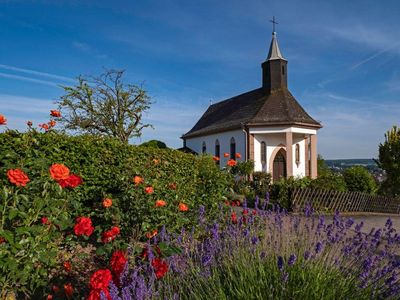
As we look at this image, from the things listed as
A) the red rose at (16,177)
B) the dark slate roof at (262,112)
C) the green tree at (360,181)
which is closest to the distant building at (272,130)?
the dark slate roof at (262,112)

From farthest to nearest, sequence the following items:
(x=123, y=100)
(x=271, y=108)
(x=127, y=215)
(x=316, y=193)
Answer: (x=271, y=108), (x=123, y=100), (x=316, y=193), (x=127, y=215)

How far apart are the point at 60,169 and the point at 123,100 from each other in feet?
57.7

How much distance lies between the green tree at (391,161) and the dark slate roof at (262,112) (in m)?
7.11

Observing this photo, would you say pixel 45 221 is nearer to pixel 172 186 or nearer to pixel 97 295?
pixel 97 295

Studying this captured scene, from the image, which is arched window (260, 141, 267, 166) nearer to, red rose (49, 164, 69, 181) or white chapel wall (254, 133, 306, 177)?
white chapel wall (254, 133, 306, 177)

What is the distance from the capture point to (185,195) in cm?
606

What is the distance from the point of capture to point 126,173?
5.41m

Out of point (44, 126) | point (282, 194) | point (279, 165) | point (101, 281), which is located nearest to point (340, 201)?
point (282, 194)

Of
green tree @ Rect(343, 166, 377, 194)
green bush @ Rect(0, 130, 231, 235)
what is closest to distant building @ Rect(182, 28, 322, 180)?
green tree @ Rect(343, 166, 377, 194)

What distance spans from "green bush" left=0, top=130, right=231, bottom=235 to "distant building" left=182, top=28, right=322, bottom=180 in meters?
17.7

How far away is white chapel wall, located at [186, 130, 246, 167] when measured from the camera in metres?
25.6

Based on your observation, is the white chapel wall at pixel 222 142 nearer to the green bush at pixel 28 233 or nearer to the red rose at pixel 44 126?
the red rose at pixel 44 126

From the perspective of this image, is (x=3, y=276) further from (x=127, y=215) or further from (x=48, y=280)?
(x=127, y=215)

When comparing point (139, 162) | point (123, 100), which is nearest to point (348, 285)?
point (139, 162)
